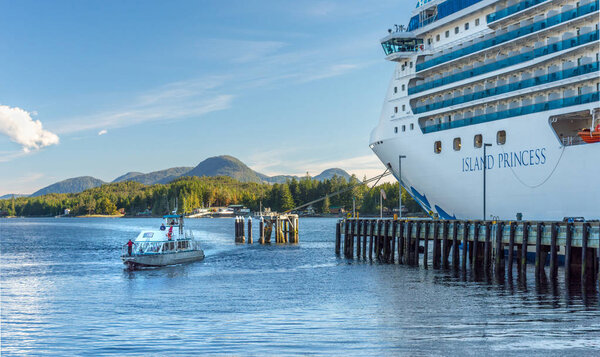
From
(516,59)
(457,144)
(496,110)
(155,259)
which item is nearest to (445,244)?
(457,144)

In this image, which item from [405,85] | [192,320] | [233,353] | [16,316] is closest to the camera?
[233,353]

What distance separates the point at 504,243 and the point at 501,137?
327 inches

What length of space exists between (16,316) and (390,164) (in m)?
36.5

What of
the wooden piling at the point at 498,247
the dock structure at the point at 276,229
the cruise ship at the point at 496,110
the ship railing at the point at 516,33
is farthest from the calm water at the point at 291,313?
the dock structure at the point at 276,229

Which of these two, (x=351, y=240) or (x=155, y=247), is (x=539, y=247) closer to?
(x=351, y=240)

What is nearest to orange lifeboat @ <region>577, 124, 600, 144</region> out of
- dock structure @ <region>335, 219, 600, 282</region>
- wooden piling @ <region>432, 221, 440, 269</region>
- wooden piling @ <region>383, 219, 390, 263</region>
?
dock structure @ <region>335, 219, 600, 282</region>

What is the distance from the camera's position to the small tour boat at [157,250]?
51438mm

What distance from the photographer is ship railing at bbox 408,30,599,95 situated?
42.7 meters

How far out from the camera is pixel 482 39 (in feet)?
170

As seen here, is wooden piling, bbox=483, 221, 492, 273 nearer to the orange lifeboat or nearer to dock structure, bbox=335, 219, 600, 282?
dock structure, bbox=335, 219, 600, 282

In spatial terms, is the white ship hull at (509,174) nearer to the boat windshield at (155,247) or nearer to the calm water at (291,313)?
the calm water at (291,313)

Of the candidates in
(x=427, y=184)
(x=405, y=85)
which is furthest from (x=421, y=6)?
(x=427, y=184)

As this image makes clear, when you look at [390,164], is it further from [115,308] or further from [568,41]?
[115,308]

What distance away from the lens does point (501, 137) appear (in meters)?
47.4
